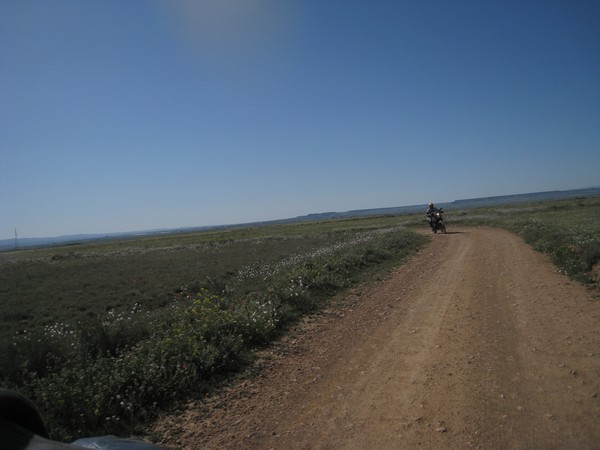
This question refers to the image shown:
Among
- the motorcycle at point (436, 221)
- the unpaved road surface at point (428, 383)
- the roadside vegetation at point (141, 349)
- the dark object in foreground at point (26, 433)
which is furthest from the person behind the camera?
the motorcycle at point (436, 221)

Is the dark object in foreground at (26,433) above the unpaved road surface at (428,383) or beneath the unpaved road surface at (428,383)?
above

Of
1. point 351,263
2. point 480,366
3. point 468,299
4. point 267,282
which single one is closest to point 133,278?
point 267,282

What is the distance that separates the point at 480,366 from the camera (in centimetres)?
519

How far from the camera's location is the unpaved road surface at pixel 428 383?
3.83 metres

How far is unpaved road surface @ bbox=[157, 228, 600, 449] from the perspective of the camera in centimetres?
383

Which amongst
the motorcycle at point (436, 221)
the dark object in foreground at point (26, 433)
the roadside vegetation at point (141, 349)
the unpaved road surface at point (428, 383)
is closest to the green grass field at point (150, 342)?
the roadside vegetation at point (141, 349)

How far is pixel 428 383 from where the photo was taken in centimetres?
Answer: 491

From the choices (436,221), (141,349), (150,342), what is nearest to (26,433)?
(141,349)

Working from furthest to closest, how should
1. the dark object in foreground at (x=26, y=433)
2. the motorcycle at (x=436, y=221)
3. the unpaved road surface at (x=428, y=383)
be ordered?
the motorcycle at (x=436, y=221) → the unpaved road surface at (x=428, y=383) → the dark object in foreground at (x=26, y=433)

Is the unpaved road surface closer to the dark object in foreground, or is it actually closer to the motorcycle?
the dark object in foreground

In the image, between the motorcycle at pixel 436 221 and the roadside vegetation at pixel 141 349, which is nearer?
the roadside vegetation at pixel 141 349

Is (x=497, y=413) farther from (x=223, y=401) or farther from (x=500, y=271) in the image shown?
(x=500, y=271)

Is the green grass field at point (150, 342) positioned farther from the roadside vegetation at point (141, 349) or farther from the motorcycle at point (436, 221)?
the motorcycle at point (436, 221)

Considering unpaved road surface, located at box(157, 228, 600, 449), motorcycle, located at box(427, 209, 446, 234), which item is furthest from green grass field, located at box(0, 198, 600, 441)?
motorcycle, located at box(427, 209, 446, 234)
